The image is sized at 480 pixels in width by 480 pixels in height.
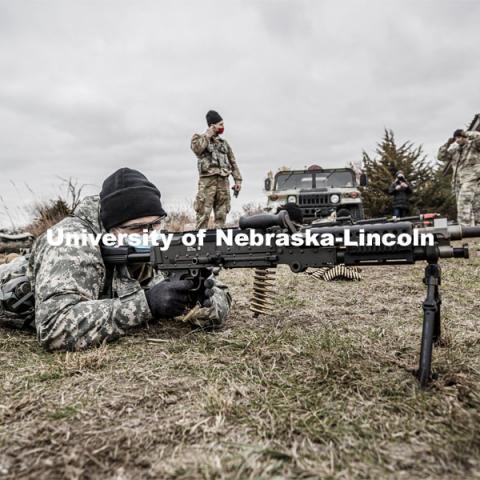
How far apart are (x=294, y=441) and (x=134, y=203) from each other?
223 centimetres

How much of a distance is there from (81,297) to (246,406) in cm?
152

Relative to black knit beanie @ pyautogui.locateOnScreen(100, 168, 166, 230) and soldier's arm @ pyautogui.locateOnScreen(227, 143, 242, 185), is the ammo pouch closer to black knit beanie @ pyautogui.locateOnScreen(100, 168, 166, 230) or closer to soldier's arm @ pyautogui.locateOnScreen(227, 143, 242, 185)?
black knit beanie @ pyautogui.locateOnScreen(100, 168, 166, 230)

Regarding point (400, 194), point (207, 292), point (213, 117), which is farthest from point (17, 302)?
point (400, 194)

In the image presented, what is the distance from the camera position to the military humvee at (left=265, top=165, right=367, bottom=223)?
10.4 meters

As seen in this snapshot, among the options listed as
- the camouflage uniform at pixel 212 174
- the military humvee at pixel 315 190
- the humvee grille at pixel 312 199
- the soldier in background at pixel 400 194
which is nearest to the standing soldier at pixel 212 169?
the camouflage uniform at pixel 212 174

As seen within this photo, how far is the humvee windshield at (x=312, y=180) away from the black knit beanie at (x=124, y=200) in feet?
26.5

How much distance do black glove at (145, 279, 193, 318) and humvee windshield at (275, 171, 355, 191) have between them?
8.48 meters

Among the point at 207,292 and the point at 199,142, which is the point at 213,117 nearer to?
the point at 199,142

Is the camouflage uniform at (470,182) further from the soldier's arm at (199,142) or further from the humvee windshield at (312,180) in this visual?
the soldier's arm at (199,142)

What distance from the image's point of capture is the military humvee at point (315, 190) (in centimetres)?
1039

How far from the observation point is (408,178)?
19.2 m

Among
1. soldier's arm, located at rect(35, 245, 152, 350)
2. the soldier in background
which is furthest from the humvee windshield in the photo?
soldier's arm, located at rect(35, 245, 152, 350)

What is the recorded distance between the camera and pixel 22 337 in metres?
3.26

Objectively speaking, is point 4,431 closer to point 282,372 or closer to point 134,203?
point 282,372
